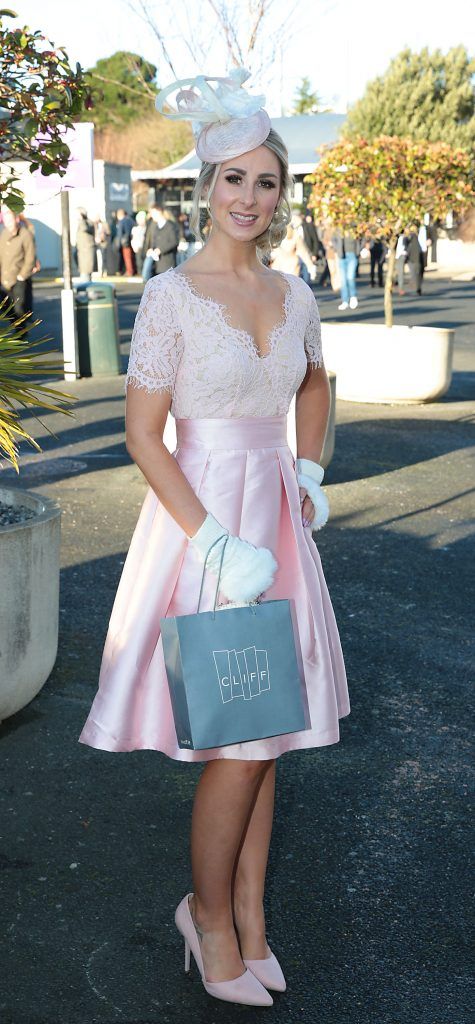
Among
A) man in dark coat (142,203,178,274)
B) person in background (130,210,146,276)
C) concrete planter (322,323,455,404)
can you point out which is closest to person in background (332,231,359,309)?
man in dark coat (142,203,178,274)

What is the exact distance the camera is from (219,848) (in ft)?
9.19

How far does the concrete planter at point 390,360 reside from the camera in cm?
1202

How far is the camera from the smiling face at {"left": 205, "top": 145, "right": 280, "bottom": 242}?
2.76 m

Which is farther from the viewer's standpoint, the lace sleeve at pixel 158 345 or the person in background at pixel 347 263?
the person in background at pixel 347 263

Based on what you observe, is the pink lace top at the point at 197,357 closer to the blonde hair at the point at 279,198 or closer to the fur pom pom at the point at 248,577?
the blonde hair at the point at 279,198

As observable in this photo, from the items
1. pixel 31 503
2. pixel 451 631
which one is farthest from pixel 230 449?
pixel 451 631

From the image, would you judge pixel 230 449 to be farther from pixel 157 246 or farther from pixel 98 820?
pixel 157 246

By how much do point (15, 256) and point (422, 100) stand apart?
36971 mm

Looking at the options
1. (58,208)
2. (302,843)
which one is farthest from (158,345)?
(58,208)

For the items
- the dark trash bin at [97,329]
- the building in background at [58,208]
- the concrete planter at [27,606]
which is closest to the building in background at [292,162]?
the building in background at [58,208]

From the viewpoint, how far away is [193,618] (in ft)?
8.39

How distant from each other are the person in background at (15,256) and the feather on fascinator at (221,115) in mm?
12340

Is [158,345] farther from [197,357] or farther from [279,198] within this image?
[279,198]

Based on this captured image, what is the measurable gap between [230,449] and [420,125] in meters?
48.1
